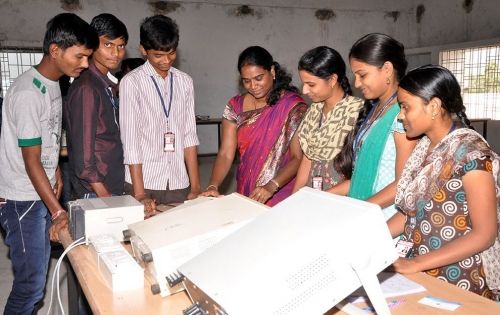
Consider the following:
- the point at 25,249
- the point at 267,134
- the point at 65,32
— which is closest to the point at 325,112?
the point at 267,134

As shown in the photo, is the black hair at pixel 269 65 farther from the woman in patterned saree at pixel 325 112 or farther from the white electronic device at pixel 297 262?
the white electronic device at pixel 297 262

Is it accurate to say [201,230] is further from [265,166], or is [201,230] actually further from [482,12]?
[482,12]

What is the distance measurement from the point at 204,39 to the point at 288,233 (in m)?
6.68

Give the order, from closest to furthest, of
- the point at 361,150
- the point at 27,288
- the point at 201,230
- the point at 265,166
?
the point at 201,230 < the point at 361,150 < the point at 27,288 < the point at 265,166

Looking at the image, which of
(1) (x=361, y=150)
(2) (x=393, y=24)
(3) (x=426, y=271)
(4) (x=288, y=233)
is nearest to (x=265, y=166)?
(1) (x=361, y=150)

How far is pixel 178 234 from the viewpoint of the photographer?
108 cm

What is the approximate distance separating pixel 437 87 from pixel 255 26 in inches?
256

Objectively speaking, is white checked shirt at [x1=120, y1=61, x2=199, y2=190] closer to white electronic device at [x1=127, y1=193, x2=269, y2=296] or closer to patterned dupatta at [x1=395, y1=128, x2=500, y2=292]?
white electronic device at [x1=127, y1=193, x2=269, y2=296]

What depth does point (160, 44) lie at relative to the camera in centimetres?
184

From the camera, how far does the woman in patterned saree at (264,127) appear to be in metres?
1.98

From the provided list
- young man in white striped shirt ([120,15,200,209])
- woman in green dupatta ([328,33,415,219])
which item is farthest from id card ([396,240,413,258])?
young man in white striped shirt ([120,15,200,209])

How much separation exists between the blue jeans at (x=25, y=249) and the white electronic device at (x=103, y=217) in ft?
0.98

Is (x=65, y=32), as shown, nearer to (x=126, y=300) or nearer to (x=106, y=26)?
(x=106, y=26)

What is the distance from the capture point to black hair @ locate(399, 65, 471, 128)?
1.25 metres
